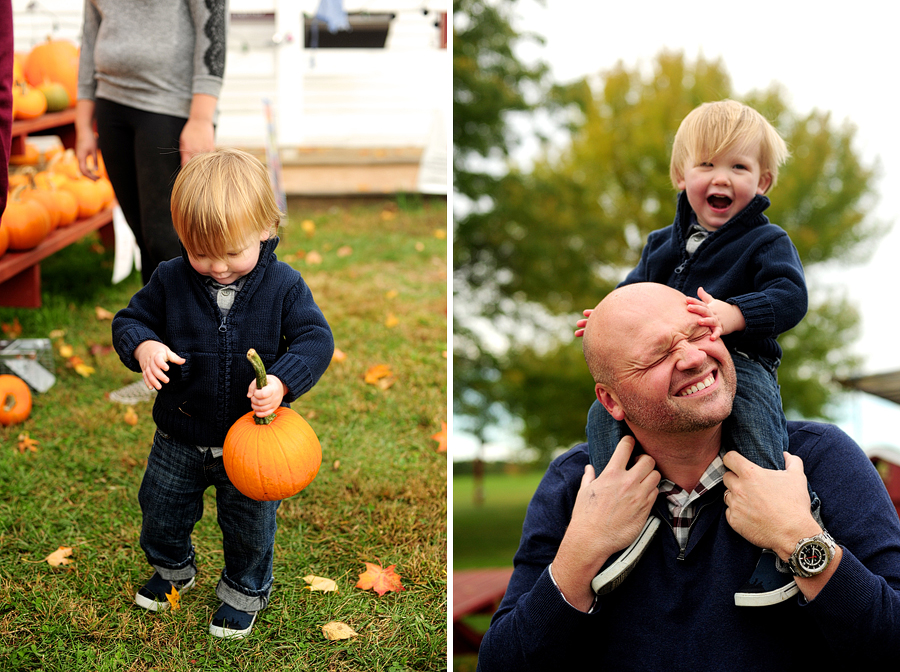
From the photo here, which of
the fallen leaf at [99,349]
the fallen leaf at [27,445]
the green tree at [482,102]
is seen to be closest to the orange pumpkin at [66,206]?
the fallen leaf at [99,349]

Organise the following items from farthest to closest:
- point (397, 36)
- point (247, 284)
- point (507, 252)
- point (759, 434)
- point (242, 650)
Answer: point (507, 252) → point (397, 36) → point (242, 650) → point (247, 284) → point (759, 434)

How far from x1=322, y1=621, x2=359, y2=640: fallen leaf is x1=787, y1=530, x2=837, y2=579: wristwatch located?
1.46 m

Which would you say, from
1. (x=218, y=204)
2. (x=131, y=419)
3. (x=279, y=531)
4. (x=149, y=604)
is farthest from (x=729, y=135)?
(x=131, y=419)

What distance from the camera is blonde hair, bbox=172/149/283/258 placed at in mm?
2111

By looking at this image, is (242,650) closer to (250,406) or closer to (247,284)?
(250,406)

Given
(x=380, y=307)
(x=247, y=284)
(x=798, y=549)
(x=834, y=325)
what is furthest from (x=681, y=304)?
(x=834, y=325)

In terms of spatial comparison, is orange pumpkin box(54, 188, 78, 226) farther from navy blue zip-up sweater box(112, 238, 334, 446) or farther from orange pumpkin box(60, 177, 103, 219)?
navy blue zip-up sweater box(112, 238, 334, 446)

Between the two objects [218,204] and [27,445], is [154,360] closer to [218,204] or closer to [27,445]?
[218,204]

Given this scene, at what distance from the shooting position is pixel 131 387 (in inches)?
174

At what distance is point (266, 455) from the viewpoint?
2213 millimetres

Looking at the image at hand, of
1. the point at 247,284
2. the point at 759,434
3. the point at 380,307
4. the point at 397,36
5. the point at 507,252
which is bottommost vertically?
the point at 507,252

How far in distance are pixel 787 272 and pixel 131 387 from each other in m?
3.59

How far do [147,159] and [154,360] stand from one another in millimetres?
1750

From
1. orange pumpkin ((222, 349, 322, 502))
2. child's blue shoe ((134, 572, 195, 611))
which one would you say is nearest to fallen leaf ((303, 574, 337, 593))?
child's blue shoe ((134, 572, 195, 611))
